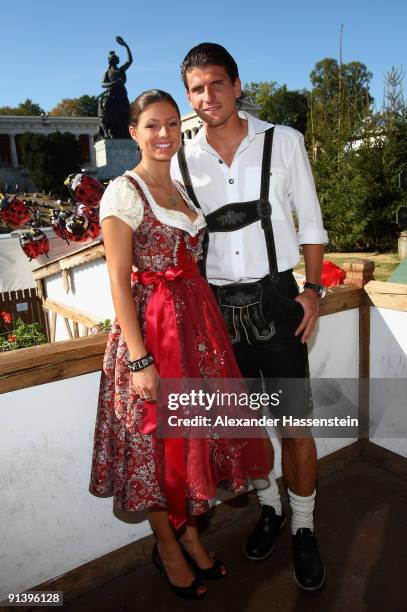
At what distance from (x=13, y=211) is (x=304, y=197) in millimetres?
4279

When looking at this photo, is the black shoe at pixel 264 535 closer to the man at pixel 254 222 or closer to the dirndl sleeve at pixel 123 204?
the man at pixel 254 222

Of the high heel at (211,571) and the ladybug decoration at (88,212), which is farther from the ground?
the ladybug decoration at (88,212)

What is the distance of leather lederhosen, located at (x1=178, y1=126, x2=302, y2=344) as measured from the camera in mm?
1977

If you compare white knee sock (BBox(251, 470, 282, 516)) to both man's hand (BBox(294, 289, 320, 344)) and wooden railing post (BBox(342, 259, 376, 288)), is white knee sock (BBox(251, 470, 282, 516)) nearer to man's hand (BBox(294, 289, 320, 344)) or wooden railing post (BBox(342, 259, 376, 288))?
man's hand (BBox(294, 289, 320, 344))

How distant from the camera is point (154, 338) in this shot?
1.76m

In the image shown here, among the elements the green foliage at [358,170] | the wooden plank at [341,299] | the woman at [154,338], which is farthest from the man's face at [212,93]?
the green foliage at [358,170]

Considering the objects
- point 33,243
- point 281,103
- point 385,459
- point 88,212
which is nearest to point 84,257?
point 33,243

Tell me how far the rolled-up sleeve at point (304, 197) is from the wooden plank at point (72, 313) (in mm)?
6340

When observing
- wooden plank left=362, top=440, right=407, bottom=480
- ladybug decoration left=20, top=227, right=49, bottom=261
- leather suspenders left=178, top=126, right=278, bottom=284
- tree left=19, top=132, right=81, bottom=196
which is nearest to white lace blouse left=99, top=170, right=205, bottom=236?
leather suspenders left=178, top=126, right=278, bottom=284

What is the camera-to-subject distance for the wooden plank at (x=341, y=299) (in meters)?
2.74

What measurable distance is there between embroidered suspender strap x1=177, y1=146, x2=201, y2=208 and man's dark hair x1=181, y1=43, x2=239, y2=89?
331mm

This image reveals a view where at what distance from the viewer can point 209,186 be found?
2045mm

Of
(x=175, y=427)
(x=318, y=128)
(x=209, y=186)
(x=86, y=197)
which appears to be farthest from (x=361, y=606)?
(x=318, y=128)

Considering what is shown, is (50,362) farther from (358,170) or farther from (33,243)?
(358,170)
